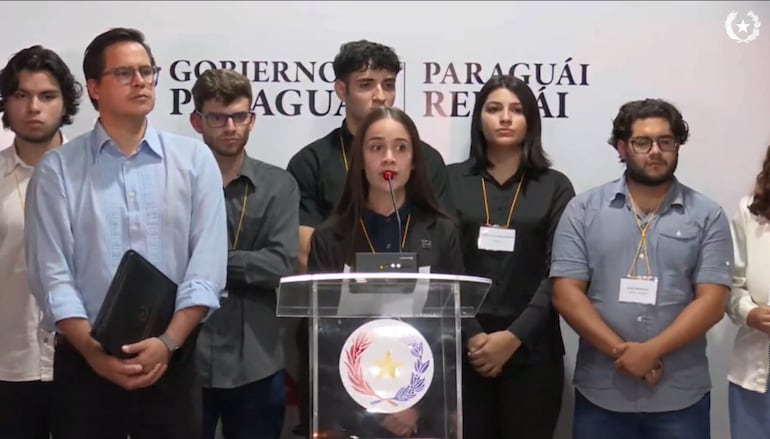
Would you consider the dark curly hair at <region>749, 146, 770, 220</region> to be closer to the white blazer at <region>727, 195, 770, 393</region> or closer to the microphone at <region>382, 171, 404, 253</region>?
the white blazer at <region>727, 195, 770, 393</region>

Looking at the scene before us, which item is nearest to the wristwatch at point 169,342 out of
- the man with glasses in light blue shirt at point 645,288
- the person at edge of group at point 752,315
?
the man with glasses in light blue shirt at point 645,288

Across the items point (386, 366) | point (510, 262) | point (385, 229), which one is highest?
point (385, 229)

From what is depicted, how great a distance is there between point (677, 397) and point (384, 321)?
4.32 feet

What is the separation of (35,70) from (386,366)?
5.91ft

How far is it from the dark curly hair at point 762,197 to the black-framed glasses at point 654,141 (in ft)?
1.23

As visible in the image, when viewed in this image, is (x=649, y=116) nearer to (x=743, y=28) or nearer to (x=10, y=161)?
(x=743, y=28)

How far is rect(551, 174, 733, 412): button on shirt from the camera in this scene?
3102mm

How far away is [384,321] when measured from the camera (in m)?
2.30

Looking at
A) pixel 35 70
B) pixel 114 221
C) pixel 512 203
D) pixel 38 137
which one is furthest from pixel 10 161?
pixel 512 203

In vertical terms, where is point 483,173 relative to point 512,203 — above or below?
above

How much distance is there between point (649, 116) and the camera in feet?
10.6

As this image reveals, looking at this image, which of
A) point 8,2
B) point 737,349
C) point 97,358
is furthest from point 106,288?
point 737,349

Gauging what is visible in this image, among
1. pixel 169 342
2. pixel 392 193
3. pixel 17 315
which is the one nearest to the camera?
pixel 169 342

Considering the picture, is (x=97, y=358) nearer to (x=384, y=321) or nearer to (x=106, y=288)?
(x=106, y=288)
